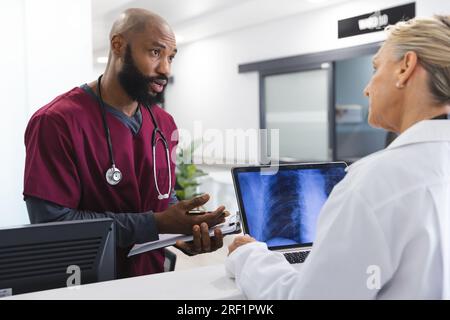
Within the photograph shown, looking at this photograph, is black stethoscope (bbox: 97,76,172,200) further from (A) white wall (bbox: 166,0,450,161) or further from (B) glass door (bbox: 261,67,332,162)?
(B) glass door (bbox: 261,67,332,162)

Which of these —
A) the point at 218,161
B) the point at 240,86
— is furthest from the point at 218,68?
the point at 218,161

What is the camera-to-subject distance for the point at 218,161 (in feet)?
17.3

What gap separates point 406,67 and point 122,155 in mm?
799

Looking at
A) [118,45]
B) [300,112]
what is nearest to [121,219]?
[118,45]

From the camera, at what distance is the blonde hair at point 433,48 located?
2.21 ft

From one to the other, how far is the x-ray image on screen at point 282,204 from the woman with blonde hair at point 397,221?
0.41 metres

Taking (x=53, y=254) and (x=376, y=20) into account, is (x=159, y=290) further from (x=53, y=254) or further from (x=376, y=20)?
(x=376, y=20)

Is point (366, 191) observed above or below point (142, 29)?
below

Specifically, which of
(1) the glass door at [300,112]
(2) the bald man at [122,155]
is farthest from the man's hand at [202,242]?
(1) the glass door at [300,112]

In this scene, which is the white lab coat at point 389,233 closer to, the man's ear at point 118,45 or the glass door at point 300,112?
the man's ear at point 118,45

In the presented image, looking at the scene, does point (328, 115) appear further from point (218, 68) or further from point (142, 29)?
point (142, 29)

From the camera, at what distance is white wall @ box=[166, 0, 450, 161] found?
374 cm
